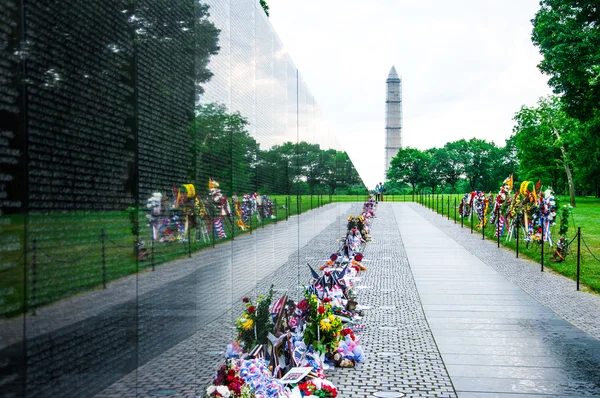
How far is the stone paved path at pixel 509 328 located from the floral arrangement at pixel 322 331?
1259 millimetres

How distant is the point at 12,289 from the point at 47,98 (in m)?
0.68

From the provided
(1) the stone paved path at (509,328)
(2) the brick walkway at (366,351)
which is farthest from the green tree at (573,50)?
(2) the brick walkway at (366,351)

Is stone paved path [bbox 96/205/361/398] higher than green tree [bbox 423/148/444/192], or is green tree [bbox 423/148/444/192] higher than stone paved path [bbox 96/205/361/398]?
green tree [bbox 423/148/444/192]

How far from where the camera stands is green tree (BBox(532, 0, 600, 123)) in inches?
957

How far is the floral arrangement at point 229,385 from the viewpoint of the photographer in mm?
3914

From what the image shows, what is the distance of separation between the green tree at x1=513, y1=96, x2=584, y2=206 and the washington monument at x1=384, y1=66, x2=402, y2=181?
248ft

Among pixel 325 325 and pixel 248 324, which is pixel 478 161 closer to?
pixel 325 325

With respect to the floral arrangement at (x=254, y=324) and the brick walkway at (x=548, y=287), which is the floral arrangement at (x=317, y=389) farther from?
the brick walkway at (x=548, y=287)

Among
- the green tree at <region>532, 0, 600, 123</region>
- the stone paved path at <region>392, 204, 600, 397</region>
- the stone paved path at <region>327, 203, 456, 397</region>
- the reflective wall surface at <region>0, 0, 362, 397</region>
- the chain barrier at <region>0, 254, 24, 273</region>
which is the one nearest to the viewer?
the chain barrier at <region>0, 254, 24, 273</region>

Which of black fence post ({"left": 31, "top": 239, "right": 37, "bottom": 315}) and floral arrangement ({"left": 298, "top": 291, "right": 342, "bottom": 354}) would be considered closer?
black fence post ({"left": 31, "top": 239, "right": 37, "bottom": 315})

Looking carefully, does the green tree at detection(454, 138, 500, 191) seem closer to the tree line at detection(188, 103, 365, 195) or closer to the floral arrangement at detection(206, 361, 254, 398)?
the tree line at detection(188, 103, 365, 195)

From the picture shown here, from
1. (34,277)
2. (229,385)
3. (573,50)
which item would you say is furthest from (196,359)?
(573,50)

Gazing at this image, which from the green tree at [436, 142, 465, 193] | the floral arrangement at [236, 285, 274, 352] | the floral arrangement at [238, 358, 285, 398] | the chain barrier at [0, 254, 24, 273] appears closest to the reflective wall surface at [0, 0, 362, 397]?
the chain barrier at [0, 254, 24, 273]

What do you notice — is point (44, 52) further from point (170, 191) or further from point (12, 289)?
point (170, 191)
